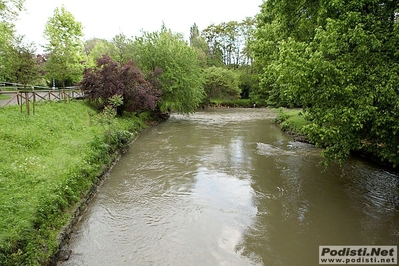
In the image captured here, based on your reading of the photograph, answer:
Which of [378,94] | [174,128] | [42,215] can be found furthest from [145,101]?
[378,94]

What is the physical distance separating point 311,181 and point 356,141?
3.88m

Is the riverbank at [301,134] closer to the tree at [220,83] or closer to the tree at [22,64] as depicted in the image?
the tree at [22,64]

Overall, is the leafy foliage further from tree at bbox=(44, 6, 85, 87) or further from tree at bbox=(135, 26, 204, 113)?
tree at bbox=(44, 6, 85, 87)

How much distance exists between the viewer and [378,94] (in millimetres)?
6785

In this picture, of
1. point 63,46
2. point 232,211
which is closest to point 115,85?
point 63,46

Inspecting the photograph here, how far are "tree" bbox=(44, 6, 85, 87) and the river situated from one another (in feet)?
54.3

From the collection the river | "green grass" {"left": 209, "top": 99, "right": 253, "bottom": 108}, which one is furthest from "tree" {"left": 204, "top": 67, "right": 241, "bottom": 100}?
the river

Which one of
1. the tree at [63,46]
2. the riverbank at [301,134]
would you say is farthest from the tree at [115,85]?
the riverbank at [301,134]

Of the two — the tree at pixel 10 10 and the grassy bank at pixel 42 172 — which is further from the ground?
the tree at pixel 10 10

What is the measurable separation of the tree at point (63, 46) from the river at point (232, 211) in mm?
16558

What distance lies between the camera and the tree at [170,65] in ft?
89.1

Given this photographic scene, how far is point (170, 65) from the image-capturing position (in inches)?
1080

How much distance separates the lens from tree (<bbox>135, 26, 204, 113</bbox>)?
89.1 feet

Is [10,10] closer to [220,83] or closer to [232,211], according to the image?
[232,211]
